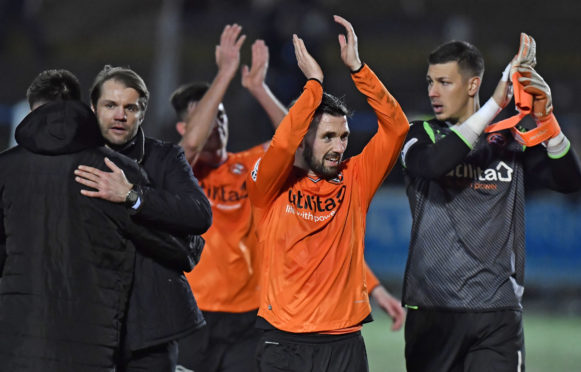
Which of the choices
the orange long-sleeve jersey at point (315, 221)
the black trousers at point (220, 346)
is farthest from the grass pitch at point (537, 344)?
the orange long-sleeve jersey at point (315, 221)

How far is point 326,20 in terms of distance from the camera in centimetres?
1556

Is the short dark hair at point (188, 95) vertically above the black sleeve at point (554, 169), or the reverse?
the short dark hair at point (188, 95)

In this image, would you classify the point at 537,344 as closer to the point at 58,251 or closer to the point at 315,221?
the point at 315,221

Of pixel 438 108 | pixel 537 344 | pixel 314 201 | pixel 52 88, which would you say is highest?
pixel 438 108

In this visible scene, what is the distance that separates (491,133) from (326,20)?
10.9 meters

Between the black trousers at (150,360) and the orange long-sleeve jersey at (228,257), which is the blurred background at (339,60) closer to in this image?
the orange long-sleeve jersey at (228,257)

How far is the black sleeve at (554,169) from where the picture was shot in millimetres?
4855

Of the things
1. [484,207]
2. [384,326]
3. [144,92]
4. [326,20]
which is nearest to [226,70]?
[144,92]

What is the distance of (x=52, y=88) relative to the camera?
4445 millimetres

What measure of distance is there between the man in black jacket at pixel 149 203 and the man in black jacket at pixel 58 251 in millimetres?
110

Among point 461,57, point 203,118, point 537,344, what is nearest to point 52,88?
point 203,118

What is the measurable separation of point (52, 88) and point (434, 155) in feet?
6.59

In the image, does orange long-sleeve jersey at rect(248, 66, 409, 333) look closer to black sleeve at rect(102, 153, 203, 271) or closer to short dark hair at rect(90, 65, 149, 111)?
black sleeve at rect(102, 153, 203, 271)

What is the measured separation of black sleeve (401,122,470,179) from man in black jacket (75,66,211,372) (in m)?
1.19
